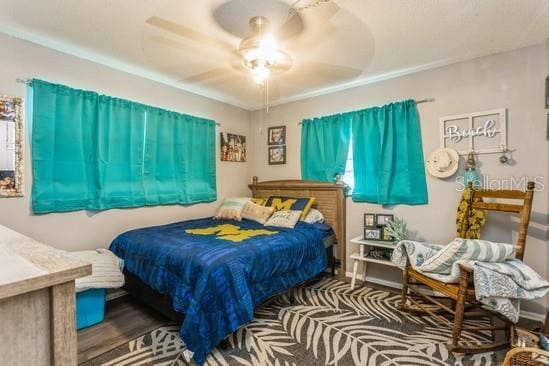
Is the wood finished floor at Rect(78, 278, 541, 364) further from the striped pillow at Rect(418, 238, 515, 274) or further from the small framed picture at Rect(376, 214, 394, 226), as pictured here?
the small framed picture at Rect(376, 214, 394, 226)

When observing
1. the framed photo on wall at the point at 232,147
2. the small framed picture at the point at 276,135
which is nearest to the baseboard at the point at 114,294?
the framed photo on wall at the point at 232,147

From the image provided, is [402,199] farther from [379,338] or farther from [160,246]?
[160,246]

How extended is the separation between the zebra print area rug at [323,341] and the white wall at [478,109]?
0.86 m

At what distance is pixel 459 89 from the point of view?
8.74 ft

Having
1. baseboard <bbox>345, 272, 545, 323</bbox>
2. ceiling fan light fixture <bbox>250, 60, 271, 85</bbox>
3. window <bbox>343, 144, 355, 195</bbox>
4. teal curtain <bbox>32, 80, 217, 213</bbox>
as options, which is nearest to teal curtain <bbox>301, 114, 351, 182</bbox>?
window <bbox>343, 144, 355, 195</bbox>

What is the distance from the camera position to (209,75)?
312 cm

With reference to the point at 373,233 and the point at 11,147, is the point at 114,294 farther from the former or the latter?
the point at 373,233

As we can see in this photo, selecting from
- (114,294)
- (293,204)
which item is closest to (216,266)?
(114,294)

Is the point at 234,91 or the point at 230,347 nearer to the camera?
the point at 230,347

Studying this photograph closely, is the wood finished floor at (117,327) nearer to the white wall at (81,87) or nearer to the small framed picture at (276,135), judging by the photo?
the white wall at (81,87)

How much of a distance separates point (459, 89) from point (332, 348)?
262 cm

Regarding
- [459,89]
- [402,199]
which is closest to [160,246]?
[402,199]

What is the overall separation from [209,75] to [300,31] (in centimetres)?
135

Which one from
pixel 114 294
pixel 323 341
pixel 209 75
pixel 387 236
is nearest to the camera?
pixel 323 341
